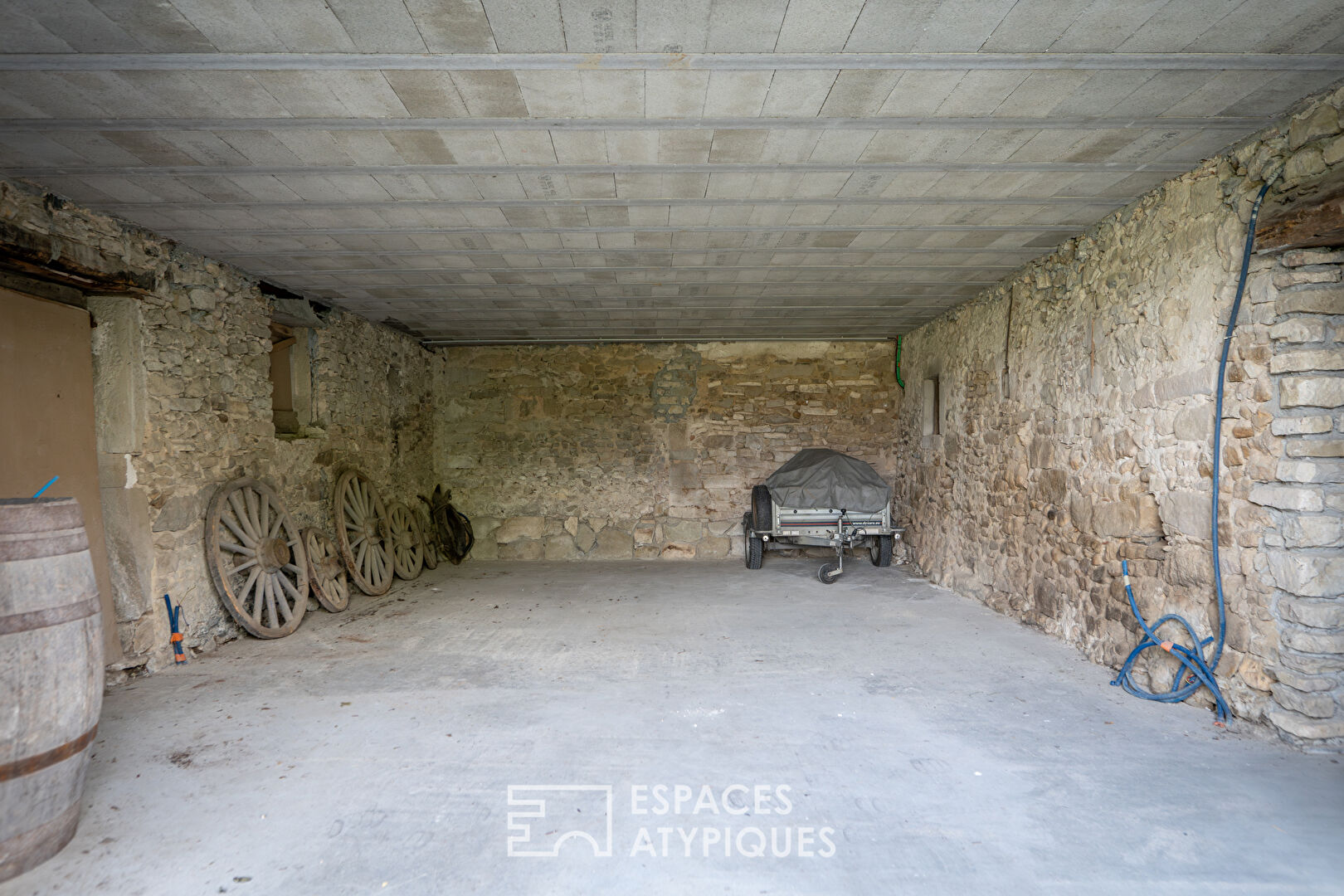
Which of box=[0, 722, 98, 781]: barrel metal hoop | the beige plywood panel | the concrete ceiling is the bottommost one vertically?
box=[0, 722, 98, 781]: barrel metal hoop

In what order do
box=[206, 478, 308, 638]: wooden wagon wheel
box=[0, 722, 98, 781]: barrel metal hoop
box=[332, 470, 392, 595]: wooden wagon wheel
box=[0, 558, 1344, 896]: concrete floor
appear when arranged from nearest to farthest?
box=[0, 722, 98, 781]: barrel metal hoop
box=[0, 558, 1344, 896]: concrete floor
box=[206, 478, 308, 638]: wooden wagon wheel
box=[332, 470, 392, 595]: wooden wagon wheel

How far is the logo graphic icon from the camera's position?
2068 millimetres

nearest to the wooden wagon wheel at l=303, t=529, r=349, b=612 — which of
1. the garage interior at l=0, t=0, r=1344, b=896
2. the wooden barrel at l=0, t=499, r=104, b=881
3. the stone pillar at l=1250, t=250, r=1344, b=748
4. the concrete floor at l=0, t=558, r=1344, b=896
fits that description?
the garage interior at l=0, t=0, r=1344, b=896

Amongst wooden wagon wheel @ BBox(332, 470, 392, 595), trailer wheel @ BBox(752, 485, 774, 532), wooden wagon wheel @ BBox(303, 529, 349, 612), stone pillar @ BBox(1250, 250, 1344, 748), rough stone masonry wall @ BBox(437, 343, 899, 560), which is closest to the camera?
stone pillar @ BBox(1250, 250, 1344, 748)

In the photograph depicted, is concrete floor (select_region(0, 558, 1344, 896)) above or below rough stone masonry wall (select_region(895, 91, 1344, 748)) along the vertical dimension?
below

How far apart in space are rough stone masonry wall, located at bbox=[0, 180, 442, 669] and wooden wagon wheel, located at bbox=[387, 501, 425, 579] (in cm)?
106

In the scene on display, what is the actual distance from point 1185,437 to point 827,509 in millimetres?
3451

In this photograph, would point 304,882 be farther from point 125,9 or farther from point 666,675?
point 125,9

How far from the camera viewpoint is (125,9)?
1.94 metres

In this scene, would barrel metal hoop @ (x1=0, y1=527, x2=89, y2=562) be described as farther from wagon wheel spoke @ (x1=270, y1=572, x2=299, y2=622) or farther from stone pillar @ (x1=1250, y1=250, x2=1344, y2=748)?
stone pillar @ (x1=1250, y1=250, x2=1344, y2=748)

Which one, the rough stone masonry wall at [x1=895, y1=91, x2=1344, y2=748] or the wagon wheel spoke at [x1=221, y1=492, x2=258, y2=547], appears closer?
the rough stone masonry wall at [x1=895, y1=91, x2=1344, y2=748]

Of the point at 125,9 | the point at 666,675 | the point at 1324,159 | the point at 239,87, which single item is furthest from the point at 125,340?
the point at 1324,159

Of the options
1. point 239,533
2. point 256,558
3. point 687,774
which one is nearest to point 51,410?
point 239,533

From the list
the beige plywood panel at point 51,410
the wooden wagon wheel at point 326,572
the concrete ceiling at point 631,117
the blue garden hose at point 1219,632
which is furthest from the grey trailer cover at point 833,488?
the beige plywood panel at point 51,410
